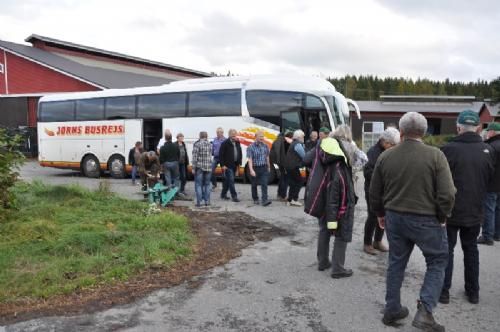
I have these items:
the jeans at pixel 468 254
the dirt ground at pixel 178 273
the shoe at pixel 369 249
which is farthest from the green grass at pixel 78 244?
the jeans at pixel 468 254

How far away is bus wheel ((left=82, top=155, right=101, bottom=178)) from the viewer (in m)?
18.7

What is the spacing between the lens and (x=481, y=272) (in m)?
5.96

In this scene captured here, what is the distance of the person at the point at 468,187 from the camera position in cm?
464

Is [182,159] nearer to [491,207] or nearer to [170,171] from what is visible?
[170,171]

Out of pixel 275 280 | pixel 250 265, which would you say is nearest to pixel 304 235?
pixel 250 265

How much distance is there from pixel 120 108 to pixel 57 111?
10.9ft

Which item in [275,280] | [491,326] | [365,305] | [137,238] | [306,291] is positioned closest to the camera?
[491,326]

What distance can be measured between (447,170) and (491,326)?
1.54 meters

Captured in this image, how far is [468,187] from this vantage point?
15.3 feet

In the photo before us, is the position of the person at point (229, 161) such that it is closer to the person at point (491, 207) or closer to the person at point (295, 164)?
the person at point (295, 164)

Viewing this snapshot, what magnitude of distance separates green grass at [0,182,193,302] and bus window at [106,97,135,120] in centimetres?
842

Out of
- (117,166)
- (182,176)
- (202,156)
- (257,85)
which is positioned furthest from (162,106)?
(202,156)

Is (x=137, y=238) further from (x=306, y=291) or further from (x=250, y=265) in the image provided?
(x=306, y=291)

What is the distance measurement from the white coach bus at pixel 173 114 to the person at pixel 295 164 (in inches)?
152
